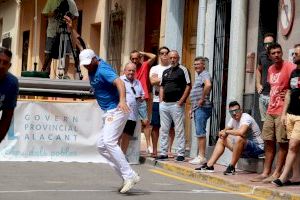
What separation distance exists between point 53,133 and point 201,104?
285 centimetres

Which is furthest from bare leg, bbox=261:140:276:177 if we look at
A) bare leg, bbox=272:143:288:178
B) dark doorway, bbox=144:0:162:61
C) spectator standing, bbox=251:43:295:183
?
dark doorway, bbox=144:0:162:61

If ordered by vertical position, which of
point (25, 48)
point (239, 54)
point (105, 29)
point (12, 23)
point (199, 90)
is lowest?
point (199, 90)

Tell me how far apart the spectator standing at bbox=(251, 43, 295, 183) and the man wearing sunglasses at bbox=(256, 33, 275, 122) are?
1.64 ft

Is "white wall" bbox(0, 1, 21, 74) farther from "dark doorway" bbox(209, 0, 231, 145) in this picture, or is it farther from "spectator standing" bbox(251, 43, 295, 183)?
"spectator standing" bbox(251, 43, 295, 183)

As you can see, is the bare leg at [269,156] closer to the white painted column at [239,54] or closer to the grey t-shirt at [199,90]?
the grey t-shirt at [199,90]

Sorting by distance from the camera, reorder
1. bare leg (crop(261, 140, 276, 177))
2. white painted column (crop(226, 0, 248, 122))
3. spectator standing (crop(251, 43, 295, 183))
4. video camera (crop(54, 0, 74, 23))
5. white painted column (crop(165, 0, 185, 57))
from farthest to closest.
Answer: white painted column (crop(165, 0, 185, 57)) < video camera (crop(54, 0, 74, 23)) < white painted column (crop(226, 0, 248, 122)) < bare leg (crop(261, 140, 276, 177)) < spectator standing (crop(251, 43, 295, 183))

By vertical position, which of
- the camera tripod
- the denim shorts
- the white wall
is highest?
the white wall

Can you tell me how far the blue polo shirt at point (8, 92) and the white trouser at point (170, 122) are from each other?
288 inches

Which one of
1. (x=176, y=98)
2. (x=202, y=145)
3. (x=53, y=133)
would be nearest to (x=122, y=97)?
(x=202, y=145)

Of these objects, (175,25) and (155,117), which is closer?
(155,117)

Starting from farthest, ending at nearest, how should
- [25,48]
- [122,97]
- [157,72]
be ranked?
[25,48] → [157,72] → [122,97]

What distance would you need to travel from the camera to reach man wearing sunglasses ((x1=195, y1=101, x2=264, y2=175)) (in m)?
12.1

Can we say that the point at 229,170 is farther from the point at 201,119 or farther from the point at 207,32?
the point at 207,32

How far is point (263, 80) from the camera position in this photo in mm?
12133
